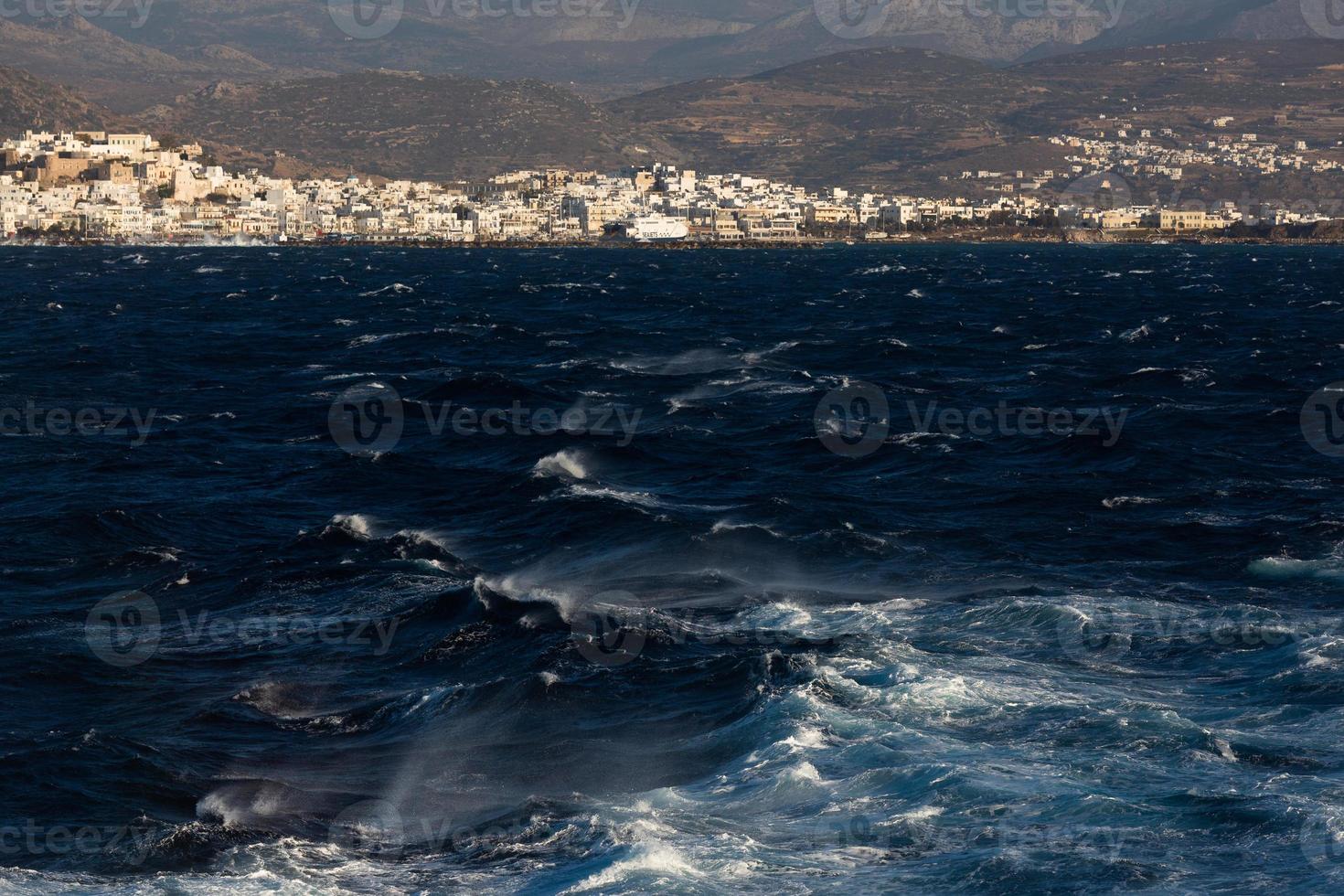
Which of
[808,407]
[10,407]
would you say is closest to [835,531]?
[808,407]

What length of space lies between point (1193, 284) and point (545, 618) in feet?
399

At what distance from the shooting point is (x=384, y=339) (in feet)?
267

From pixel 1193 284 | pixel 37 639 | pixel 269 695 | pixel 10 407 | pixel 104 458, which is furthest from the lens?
pixel 1193 284

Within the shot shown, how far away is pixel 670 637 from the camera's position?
2703cm

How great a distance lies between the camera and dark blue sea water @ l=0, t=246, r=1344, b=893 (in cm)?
1895

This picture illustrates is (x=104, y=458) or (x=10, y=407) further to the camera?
(x=10, y=407)

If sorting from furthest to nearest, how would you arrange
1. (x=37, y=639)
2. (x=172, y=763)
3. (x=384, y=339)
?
1. (x=384, y=339)
2. (x=37, y=639)
3. (x=172, y=763)

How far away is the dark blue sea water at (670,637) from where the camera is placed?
62.2 feet

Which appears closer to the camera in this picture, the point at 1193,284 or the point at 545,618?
the point at 545,618

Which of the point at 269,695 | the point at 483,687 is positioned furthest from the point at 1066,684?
the point at 269,695

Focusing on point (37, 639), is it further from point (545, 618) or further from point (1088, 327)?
point (1088, 327)

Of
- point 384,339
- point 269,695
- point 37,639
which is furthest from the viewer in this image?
point 384,339

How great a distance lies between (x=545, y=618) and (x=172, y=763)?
8.27 m

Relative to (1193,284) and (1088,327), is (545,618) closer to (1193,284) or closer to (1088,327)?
(1088,327)
